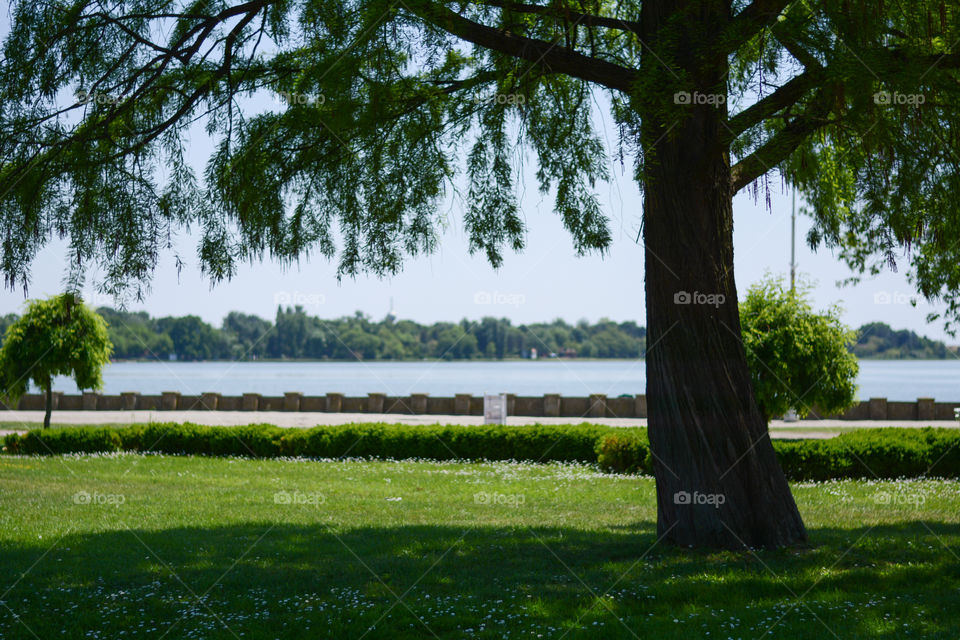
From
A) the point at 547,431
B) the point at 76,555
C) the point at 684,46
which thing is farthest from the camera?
the point at 547,431

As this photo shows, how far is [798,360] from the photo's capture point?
1942 centimetres

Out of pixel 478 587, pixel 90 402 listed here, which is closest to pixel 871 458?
pixel 478 587

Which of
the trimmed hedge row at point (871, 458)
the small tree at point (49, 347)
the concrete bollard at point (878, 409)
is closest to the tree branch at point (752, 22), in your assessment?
the trimmed hedge row at point (871, 458)

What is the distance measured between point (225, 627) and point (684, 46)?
20.2ft

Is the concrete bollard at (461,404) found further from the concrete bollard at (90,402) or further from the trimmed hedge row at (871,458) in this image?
the trimmed hedge row at (871,458)

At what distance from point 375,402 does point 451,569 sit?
1153 inches

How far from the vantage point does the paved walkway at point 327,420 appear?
91.8 feet

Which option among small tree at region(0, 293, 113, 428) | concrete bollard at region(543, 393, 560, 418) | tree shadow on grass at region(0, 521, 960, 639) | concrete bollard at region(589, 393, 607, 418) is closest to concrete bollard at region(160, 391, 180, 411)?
small tree at region(0, 293, 113, 428)

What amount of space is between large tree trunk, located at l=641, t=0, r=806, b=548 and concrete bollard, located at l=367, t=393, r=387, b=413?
28371 mm

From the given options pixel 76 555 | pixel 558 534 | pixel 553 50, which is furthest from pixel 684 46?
pixel 76 555

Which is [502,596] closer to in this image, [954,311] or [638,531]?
[638,531]

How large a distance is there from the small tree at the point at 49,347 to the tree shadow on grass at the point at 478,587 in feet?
45.3

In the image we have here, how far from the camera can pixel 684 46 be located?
7734 mm

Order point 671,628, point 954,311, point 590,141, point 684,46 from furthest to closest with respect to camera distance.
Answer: point 954,311, point 590,141, point 684,46, point 671,628
